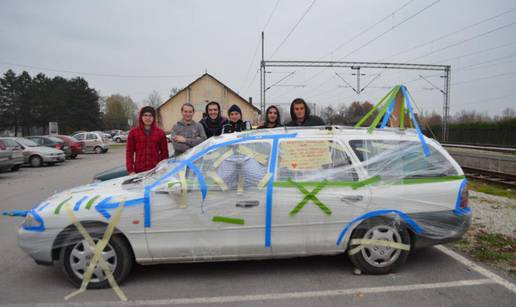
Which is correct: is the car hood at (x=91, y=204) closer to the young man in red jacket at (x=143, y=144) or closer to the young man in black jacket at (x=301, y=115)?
the young man in red jacket at (x=143, y=144)

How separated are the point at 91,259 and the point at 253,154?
1.91m

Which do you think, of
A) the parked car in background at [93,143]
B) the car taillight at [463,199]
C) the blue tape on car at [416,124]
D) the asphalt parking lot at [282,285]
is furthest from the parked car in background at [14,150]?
the car taillight at [463,199]

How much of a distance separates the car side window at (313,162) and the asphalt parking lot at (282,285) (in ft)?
3.49

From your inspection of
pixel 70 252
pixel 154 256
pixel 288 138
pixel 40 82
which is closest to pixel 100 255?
pixel 70 252

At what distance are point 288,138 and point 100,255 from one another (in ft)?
7.31

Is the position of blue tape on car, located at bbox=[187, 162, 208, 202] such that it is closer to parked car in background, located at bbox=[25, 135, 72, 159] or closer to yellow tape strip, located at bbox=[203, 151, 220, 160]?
yellow tape strip, located at bbox=[203, 151, 220, 160]

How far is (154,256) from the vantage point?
128 inches

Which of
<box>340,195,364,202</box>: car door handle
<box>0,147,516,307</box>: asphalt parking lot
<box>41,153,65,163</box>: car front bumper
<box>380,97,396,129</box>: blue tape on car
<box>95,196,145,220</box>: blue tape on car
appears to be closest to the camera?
<box>0,147,516,307</box>: asphalt parking lot

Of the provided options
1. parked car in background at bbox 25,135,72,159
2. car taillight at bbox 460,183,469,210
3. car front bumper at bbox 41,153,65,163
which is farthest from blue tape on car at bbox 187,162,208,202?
parked car in background at bbox 25,135,72,159

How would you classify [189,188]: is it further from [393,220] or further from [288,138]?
[393,220]

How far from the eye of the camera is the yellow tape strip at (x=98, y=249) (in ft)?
10.4

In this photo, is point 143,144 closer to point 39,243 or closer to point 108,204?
point 108,204

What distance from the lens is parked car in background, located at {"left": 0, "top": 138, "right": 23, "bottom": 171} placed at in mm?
12048

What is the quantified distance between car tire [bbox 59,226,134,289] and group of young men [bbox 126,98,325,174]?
1.61m
